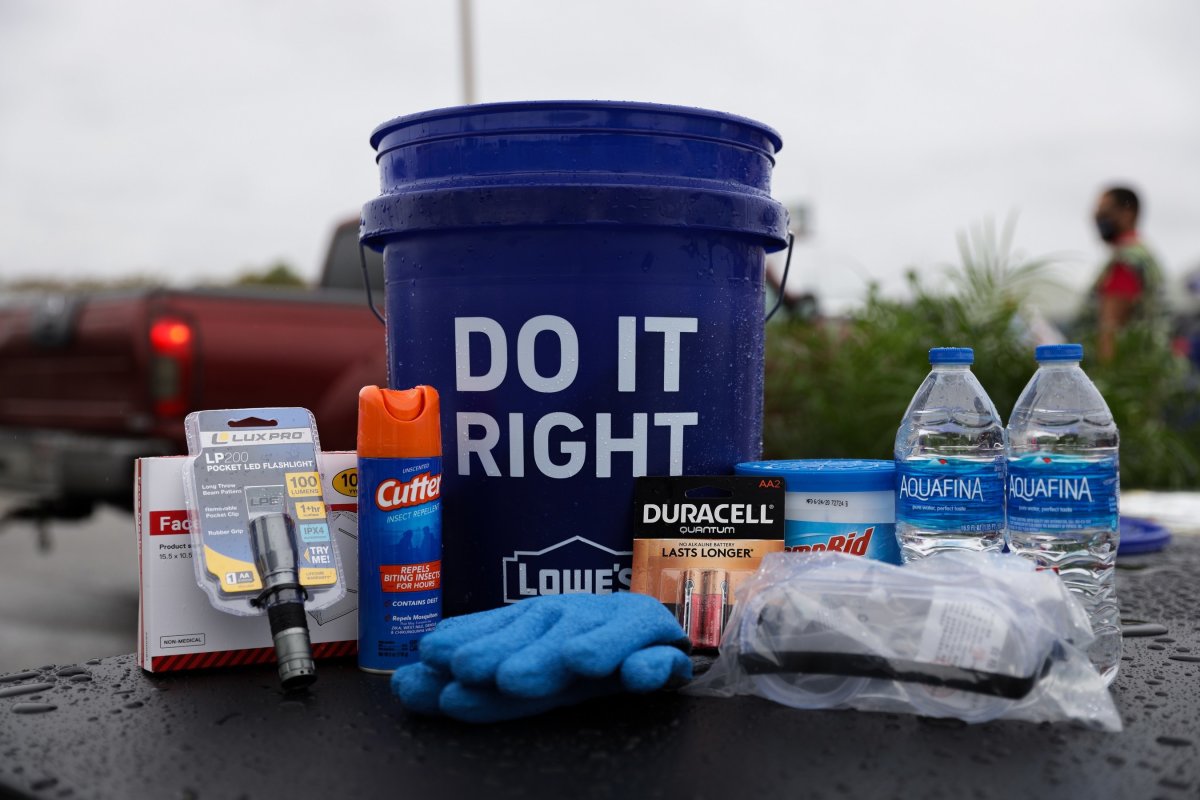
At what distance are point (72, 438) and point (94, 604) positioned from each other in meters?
0.98

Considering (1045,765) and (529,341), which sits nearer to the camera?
(1045,765)

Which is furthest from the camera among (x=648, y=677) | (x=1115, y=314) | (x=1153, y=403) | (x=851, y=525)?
(x=1115, y=314)

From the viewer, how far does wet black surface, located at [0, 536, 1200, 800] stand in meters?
1.19

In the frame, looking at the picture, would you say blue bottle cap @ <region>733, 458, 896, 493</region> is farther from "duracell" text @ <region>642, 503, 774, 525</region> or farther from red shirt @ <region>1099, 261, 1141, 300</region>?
red shirt @ <region>1099, 261, 1141, 300</region>

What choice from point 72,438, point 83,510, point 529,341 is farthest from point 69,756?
point 83,510

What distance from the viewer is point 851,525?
70.5 inches

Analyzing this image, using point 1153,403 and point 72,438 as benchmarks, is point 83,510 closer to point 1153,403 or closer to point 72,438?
point 72,438

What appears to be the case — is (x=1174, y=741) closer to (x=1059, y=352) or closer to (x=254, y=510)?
(x=1059, y=352)

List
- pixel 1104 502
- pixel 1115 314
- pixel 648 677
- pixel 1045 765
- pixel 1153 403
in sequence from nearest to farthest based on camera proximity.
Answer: pixel 1045 765, pixel 648 677, pixel 1104 502, pixel 1153 403, pixel 1115 314

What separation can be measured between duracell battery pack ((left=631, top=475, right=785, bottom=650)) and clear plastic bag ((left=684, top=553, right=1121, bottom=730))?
17 centimetres

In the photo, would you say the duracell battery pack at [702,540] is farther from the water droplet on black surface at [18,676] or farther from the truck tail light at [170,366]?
the truck tail light at [170,366]

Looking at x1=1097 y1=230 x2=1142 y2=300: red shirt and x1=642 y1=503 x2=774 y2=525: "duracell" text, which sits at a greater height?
x1=1097 y1=230 x2=1142 y2=300: red shirt

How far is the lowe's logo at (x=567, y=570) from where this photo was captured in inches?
73.0

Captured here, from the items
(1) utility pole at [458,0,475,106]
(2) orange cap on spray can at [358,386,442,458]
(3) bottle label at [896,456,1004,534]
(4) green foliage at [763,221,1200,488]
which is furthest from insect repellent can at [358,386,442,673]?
(1) utility pole at [458,0,475,106]
